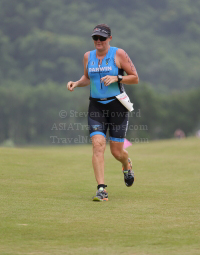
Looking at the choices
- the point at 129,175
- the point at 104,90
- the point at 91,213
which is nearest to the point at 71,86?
the point at 104,90

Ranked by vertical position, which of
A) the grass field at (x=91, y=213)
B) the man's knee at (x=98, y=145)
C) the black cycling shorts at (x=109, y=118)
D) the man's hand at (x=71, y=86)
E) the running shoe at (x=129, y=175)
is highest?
the man's hand at (x=71, y=86)

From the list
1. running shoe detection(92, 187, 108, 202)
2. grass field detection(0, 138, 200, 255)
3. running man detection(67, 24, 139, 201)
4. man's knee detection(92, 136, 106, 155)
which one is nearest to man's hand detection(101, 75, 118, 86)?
running man detection(67, 24, 139, 201)

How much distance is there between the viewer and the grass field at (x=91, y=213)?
18.5ft

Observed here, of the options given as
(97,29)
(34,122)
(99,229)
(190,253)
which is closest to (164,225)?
(99,229)

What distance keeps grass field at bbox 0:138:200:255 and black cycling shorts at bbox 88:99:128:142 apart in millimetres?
1094

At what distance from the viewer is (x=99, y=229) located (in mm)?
6398

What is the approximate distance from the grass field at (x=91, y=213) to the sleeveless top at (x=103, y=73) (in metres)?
1.79

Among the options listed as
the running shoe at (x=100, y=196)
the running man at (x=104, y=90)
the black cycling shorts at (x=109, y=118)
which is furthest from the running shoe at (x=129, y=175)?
the running shoe at (x=100, y=196)

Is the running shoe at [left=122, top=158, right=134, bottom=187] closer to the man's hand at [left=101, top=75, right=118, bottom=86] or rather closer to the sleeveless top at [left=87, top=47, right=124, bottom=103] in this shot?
the sleeveless top at [left=87, top=47, right=124, bottom=103]

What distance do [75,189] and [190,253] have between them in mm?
5425

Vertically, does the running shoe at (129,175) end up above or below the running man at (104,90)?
below

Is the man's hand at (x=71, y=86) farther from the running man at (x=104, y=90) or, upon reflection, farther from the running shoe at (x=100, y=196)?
the running shoe at (x=100, y=196)

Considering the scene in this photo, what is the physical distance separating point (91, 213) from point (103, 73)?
2938 mm

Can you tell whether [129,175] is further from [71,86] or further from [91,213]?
[91,213]
